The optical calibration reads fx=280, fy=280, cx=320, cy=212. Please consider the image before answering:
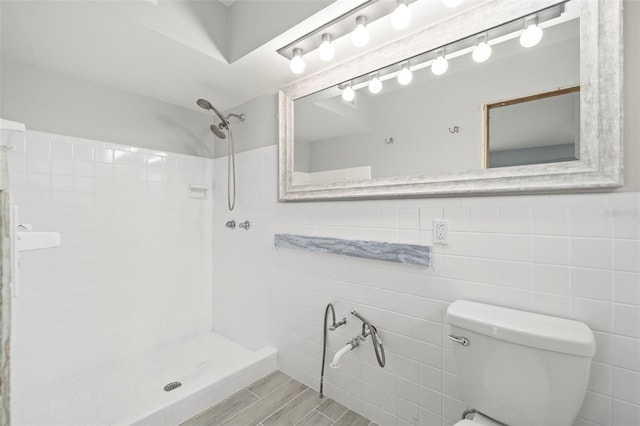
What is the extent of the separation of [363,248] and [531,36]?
1151 millimetres

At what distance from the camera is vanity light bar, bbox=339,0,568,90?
3.50 ft

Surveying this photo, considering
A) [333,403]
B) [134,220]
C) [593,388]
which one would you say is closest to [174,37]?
[134,220]

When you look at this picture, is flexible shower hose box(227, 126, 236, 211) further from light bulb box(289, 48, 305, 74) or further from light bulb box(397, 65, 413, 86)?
light bulb box(397, 65, 413, 86)

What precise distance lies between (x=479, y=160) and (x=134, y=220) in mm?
2296

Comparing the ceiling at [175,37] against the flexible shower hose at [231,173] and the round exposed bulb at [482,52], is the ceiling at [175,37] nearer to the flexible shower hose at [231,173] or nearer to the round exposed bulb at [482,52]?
the round exposed bulb at [482,52]

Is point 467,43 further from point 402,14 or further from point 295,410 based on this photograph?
point 295,410

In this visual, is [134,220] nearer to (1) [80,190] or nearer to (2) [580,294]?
(1) [80,190]

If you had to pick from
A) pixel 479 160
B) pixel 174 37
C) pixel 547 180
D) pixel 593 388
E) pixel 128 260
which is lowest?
pixel 593 388

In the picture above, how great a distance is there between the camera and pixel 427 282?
4.38 feet

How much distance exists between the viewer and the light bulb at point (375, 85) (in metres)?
1.53

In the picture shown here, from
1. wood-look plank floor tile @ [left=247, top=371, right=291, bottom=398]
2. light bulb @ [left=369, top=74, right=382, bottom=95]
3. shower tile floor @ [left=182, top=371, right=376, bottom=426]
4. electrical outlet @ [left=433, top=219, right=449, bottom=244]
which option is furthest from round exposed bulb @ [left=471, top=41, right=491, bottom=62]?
wood-look plank floor tile @ [left=247, top=371, right=291, bottom=398]

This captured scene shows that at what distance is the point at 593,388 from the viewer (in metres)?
0.98

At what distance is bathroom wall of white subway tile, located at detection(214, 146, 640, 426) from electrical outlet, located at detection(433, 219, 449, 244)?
0.03m

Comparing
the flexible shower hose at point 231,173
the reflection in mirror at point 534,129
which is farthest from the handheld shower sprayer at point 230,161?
the reflection in mirror at point 534,129
